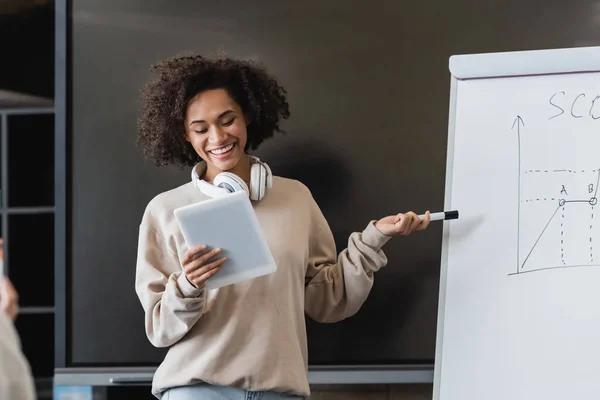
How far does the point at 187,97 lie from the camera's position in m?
1.65


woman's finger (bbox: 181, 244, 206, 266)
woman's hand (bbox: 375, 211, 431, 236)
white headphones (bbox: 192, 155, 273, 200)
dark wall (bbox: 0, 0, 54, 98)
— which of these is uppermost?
dark wall (bbox: 0, 0, 54, 98)

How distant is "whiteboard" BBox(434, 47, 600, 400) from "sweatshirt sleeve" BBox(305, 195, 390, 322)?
175 mm

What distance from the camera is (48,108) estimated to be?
2.62 meters

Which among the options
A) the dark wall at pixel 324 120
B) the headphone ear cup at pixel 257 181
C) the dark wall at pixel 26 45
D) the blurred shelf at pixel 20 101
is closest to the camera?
the headphone ear cup at pixel 257 181

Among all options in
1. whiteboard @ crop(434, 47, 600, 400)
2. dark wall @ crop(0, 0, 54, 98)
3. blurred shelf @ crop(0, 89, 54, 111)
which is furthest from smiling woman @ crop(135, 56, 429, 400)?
dark wall @ crop(0, 0, 54, 98)

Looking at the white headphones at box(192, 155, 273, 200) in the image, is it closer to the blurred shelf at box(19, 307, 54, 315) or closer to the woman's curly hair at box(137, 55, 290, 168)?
the woman's curly hair at box(137, 55, 290, 168)

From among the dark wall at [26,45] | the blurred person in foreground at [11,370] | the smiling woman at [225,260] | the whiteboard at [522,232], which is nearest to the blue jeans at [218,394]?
the smiling woman at [225,260]

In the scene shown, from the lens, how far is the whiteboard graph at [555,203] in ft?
4.77

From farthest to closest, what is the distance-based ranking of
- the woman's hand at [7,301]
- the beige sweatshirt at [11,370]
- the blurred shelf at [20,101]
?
the blurred shelf at [20,101] < the woman's hand at [7,301] < the beige sweatshirt at [11,370]

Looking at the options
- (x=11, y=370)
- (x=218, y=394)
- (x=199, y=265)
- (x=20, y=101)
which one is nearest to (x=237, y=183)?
(x=199, y=265)

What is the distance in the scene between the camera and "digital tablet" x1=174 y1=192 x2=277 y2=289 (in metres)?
1.38

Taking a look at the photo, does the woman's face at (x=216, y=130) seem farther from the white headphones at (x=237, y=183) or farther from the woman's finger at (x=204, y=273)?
the woman's finger at (x=204, y=273)

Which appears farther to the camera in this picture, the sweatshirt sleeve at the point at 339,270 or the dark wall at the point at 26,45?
the dark wall at the point at 26,45

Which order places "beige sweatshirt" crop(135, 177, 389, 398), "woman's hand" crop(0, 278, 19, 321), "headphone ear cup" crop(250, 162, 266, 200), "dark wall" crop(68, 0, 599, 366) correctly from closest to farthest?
"woman's hand" crop(0, 278, 19, 321) → "beige sweatshirt" crop(135, 177, 389, 398) → "headphone ear cup" crop(250, 162, 266, 200) → "dark wall" crop(68, 0, 599, 366)
